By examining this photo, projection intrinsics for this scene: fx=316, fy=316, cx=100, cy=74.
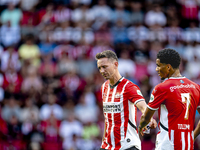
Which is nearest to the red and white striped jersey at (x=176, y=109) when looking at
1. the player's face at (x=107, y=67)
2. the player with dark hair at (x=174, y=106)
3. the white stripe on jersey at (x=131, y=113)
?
the player with dark hair at (x=174, y=106)

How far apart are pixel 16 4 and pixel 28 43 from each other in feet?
8.71

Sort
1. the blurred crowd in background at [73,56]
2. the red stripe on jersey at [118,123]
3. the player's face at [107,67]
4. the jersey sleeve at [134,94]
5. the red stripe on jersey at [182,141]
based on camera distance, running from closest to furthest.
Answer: the red stripe on jersey at [182,141]
the jersey sleeve at [134,94]
the red stripe on jersey at [118,123]
the player's face at [107,67]
the blurred crowd in background at [73,56]

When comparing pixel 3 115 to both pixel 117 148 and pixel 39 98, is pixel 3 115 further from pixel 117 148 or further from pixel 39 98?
pixel 117 148

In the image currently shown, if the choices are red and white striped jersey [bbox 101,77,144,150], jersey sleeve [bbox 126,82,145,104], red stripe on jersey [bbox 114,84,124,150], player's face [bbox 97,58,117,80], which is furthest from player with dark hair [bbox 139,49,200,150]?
Answer: player's face [bbox 97,58,117,80]

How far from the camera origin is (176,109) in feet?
14.4

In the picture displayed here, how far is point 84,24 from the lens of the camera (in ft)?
44.6

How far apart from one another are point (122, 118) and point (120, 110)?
5.3 inches

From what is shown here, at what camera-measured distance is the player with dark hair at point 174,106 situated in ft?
14.4

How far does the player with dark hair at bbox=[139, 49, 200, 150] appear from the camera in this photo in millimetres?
4391

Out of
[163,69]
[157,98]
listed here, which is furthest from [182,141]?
[163,69]

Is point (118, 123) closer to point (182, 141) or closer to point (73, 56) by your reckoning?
point (182, 141)

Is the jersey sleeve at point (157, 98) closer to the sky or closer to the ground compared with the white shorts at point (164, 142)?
closer to the sky

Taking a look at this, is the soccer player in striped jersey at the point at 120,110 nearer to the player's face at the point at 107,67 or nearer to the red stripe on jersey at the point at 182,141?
the player's face at the point at 107,67

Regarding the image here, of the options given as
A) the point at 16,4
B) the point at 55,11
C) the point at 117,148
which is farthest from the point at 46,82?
the point at 117,148
